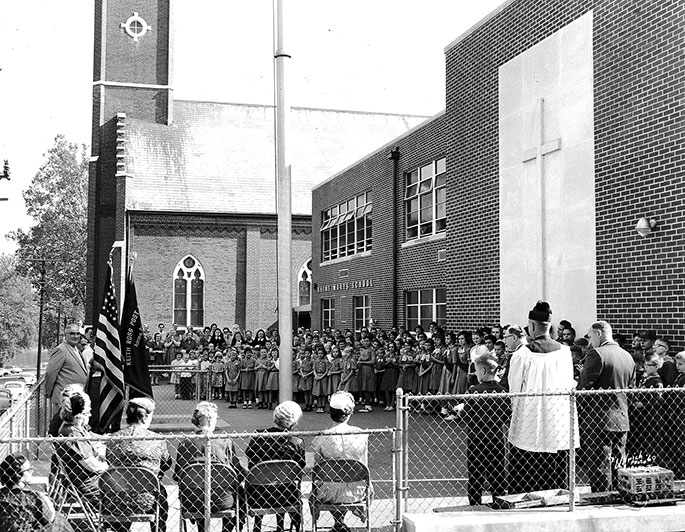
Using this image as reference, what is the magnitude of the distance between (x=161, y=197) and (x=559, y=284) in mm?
30923

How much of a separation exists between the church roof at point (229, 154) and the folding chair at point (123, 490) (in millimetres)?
35078

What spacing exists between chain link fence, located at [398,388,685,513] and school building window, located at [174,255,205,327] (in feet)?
106

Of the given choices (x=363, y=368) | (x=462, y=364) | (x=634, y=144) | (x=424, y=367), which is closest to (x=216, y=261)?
(x=363, y=368)

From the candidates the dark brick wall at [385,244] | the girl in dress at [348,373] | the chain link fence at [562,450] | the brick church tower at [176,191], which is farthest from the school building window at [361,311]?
the chain link fence at [562,450]

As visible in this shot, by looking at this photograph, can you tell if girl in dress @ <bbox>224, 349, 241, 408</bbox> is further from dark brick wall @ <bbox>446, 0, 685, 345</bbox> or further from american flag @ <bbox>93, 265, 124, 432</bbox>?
american flag @ <bbox>93, 265, 124, 432</bbox>

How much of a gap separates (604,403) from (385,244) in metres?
16.5

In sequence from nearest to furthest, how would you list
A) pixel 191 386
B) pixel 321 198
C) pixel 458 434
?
pixel 458 434
pixel 191 386
pixel 321 198

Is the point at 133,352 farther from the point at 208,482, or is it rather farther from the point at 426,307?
the point at 426,307

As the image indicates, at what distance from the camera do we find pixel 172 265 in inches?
1563

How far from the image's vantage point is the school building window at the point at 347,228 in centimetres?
2586

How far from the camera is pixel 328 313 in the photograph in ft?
100

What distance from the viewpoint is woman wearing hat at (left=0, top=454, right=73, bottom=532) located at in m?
4.89

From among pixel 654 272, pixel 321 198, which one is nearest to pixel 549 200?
pixel 654 272

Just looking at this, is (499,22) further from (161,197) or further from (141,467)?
(161,197)
